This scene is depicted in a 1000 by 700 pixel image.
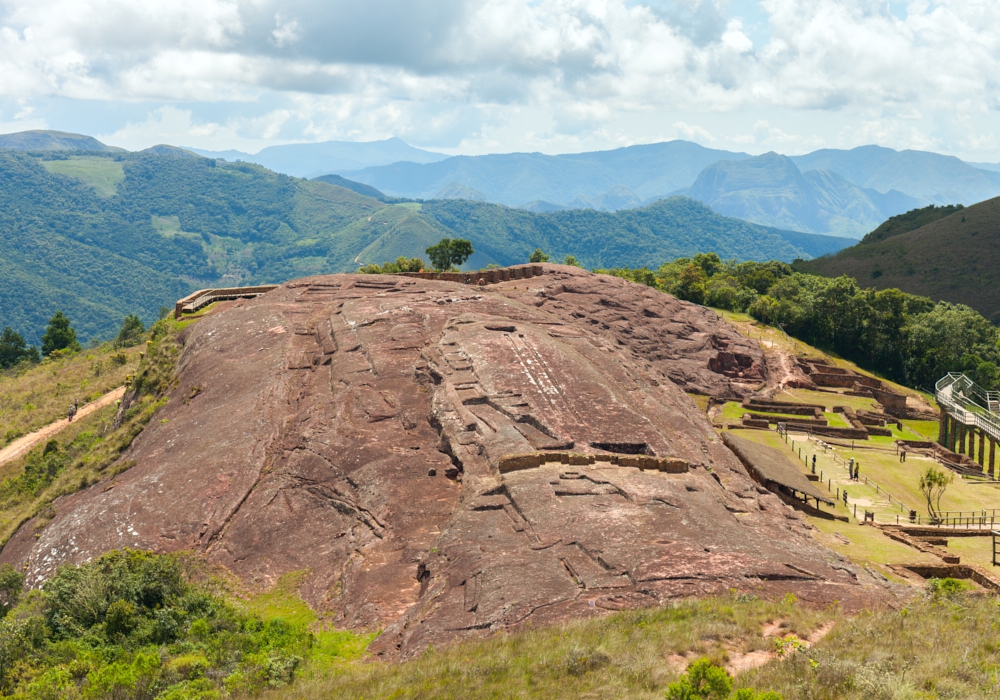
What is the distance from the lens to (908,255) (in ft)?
459

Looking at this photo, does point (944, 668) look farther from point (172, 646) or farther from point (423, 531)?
point (172, 646)

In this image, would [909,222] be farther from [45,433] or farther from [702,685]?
[702,685]

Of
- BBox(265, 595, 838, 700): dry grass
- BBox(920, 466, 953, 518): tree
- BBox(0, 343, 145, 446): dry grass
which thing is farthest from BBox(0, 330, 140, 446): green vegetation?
BBox(920, 466, 953, 518): tree

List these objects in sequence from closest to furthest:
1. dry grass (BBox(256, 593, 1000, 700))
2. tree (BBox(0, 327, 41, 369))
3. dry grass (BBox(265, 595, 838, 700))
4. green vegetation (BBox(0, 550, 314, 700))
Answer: dry grass (BBox(256, 593, 1000, 700)), dry grass (BBox(265, 595, 838, 700)), green vegetation (BBox(0, 550, 314, 700)), tree (BBox(0, 327, 41, 369))

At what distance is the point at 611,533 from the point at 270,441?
1251 centimetres

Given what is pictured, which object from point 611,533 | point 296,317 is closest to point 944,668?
point 611,533

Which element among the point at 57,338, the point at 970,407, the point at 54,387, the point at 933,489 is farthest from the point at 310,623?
the point at 57,338

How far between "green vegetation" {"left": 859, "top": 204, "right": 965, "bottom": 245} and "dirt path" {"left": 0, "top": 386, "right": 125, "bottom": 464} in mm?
160524

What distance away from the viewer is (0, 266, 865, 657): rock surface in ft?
60.6

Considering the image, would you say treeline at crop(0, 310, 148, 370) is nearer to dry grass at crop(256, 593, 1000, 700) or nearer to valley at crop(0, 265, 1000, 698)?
valley at crop(0, 265, 1000, 698)

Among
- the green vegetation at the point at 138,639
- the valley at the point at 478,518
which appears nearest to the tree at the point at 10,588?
the green vegetation at the point at 138,639

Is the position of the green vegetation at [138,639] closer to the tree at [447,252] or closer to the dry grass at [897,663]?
the dry grass at [897,663]

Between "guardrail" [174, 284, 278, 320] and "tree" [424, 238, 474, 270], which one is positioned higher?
"tree" [424, 238, 474, 270]

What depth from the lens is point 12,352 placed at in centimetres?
8350
